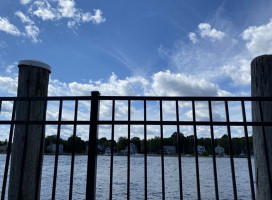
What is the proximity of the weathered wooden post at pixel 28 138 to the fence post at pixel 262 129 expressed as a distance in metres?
3.23

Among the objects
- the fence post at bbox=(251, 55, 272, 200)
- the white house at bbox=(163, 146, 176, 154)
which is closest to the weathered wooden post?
the fence post at bbox=(251, 55, 272, 200)

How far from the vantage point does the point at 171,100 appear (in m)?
3.02

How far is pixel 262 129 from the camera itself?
296 cm

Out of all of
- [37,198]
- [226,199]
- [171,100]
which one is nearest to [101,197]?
[226,199]

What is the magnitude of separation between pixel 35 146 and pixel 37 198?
76cm

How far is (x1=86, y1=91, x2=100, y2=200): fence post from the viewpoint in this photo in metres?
2.85

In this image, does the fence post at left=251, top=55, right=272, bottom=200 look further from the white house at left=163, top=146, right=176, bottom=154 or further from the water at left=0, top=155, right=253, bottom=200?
the white house at left=163, top=146, right=176, bottom=154

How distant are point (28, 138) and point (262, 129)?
339 cm

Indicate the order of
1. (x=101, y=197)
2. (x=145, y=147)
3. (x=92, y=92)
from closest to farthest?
(x=145, y=147)
(x=92, y=92)
(x=101, y=197)

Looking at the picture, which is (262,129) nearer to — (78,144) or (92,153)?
(92,153)

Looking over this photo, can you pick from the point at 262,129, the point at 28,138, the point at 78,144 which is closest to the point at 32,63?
the point at 28,138

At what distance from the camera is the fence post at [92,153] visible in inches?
112

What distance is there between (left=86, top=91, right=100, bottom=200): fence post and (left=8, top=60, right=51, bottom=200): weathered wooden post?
0.80 meters

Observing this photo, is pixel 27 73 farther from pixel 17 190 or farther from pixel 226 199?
pixel 226 199
